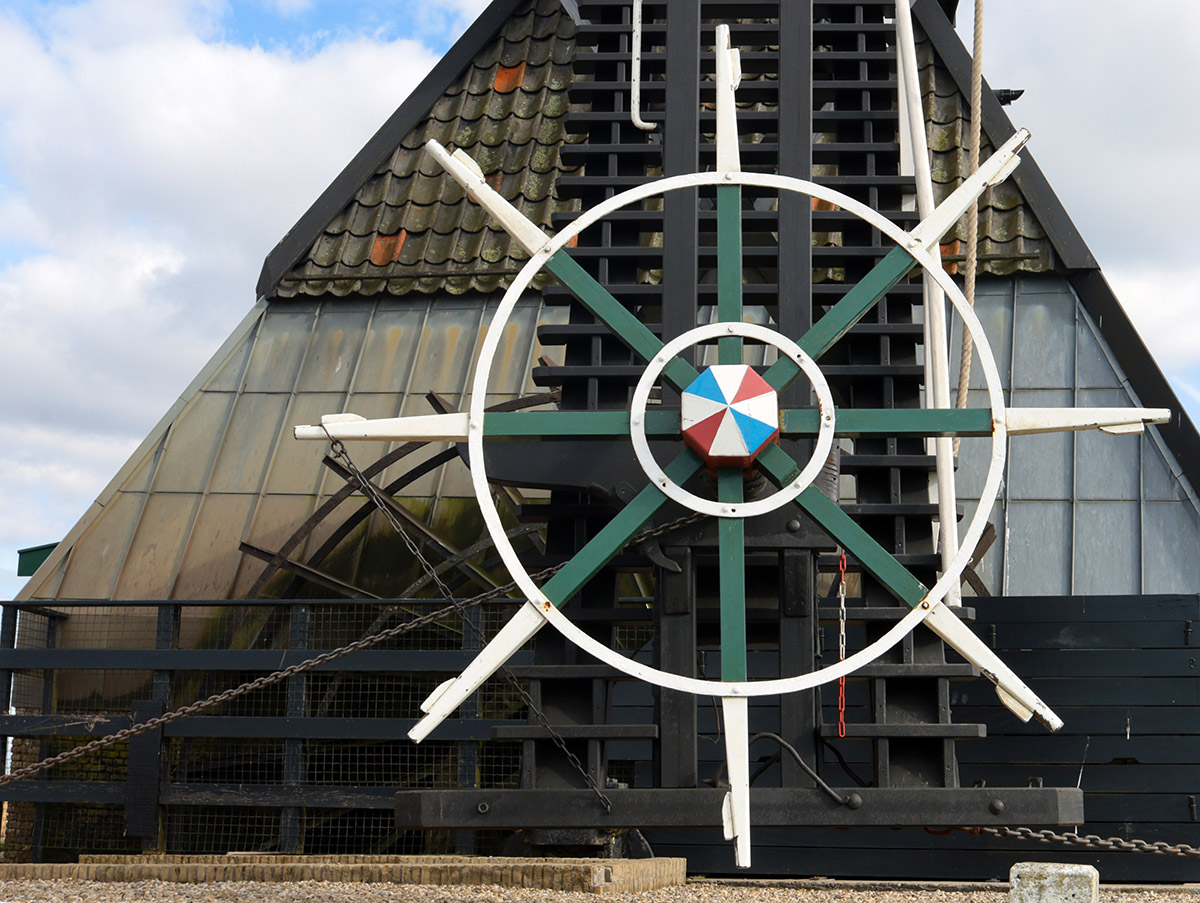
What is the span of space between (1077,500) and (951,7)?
4.04 m

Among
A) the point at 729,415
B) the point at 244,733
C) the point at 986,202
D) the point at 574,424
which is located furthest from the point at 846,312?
the point at 986,202

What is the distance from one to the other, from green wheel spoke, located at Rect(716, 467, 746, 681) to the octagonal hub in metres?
0.08

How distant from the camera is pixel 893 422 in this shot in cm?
406

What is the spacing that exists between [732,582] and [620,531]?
38cm

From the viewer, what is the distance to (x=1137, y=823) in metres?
6.42

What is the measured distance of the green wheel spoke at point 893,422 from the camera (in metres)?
4.03

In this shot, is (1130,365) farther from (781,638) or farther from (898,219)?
(781,638)

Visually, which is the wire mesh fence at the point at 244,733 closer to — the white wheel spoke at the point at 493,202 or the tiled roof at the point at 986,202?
the white wheel spoke at the point at 493,202

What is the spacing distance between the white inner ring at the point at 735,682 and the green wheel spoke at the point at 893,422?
7 centimetres

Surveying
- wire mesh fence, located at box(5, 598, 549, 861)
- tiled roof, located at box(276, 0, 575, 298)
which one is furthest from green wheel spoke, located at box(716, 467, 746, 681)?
tiled roof, located at box(276, 0, 575, 298)

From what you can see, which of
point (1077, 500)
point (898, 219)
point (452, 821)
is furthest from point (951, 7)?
point (452, 821)

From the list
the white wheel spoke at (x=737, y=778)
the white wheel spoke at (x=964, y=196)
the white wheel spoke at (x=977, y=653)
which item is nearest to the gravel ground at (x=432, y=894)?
the white wheel spoke at (x=737, y=778)

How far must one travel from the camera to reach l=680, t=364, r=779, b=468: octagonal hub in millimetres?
3900

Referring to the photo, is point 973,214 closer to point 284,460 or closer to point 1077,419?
point 1077,419
